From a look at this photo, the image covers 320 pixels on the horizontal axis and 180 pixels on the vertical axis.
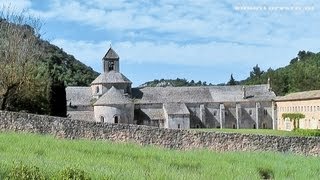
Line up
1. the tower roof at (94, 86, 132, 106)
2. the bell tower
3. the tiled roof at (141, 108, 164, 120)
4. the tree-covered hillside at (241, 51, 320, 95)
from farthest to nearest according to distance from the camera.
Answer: the tree-covered hillside at (241, 51, 320, 95)
the bell tower
the tiled roof at (141, 108, 164, 120)
the tower roof at (94, 86, 132, 106)

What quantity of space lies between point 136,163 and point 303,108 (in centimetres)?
5450

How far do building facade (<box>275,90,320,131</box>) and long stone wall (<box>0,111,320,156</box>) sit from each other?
37.8 m

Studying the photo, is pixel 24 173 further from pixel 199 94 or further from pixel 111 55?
pixel 111 55

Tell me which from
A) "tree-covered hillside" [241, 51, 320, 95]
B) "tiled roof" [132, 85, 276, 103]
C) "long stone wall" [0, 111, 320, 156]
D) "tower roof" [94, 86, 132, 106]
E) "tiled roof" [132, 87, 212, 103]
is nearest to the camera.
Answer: "long stone wall" [0, 111, 320, 156]

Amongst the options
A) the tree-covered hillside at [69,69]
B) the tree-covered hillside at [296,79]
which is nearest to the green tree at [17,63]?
the tree-covered hillside at [69,69]

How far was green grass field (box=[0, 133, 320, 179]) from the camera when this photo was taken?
1125 centimetres

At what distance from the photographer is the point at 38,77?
128 feet

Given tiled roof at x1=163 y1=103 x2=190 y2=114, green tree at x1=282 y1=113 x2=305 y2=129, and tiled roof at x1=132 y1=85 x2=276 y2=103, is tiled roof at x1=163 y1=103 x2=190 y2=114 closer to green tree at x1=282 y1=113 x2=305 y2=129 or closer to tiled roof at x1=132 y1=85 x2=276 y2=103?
tiled roof at x1=132 y1=85 x2=276 y2=103

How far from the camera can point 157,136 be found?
77.7 ft

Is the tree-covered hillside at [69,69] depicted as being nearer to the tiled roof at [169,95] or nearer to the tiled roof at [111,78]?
the tiled roof at [111,78]

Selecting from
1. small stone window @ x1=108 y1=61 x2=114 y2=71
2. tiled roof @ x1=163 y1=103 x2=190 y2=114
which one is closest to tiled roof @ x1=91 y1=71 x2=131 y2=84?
small stone window @ x1=108 y1=61 x2=114 y2=71

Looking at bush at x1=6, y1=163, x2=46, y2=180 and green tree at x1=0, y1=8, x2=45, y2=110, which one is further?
green tree at x1=0, y1=8, x2=45, y2=110

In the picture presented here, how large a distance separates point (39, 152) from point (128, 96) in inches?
2188

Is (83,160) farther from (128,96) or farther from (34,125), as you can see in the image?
(128,96)
